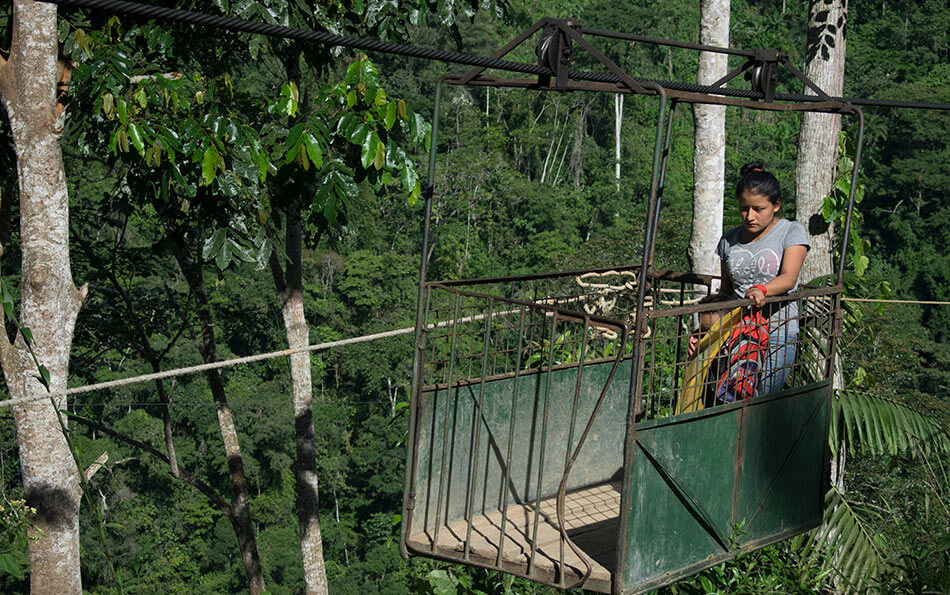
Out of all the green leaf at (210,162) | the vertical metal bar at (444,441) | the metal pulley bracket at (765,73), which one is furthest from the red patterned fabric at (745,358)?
the green leaf at (210,162)

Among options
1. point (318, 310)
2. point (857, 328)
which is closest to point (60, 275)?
point (857, 328)

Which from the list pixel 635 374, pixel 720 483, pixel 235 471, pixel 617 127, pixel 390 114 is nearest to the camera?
pixel 635 374

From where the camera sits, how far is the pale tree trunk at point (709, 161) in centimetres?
579

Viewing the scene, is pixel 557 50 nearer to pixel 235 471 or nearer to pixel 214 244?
pixel 214 244

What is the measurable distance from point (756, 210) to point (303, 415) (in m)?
4.23

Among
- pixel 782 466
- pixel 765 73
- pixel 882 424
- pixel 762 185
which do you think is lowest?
pixel 882 424

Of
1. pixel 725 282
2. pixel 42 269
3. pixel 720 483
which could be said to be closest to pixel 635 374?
pixel 720 483

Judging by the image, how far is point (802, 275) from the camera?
18.1ft

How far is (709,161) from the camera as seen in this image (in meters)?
5.82

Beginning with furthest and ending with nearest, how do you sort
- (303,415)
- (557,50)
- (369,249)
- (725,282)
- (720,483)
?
(369,249) → (303,415) → (725,282) → (720,483) → (557,50)

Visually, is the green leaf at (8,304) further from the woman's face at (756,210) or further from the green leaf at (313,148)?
the woman's face at (756,210)

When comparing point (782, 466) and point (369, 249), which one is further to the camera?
point (369, 249)

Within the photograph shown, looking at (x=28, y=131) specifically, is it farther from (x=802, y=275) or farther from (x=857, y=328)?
(x=857, y=328)

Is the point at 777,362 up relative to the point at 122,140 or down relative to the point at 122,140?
down
